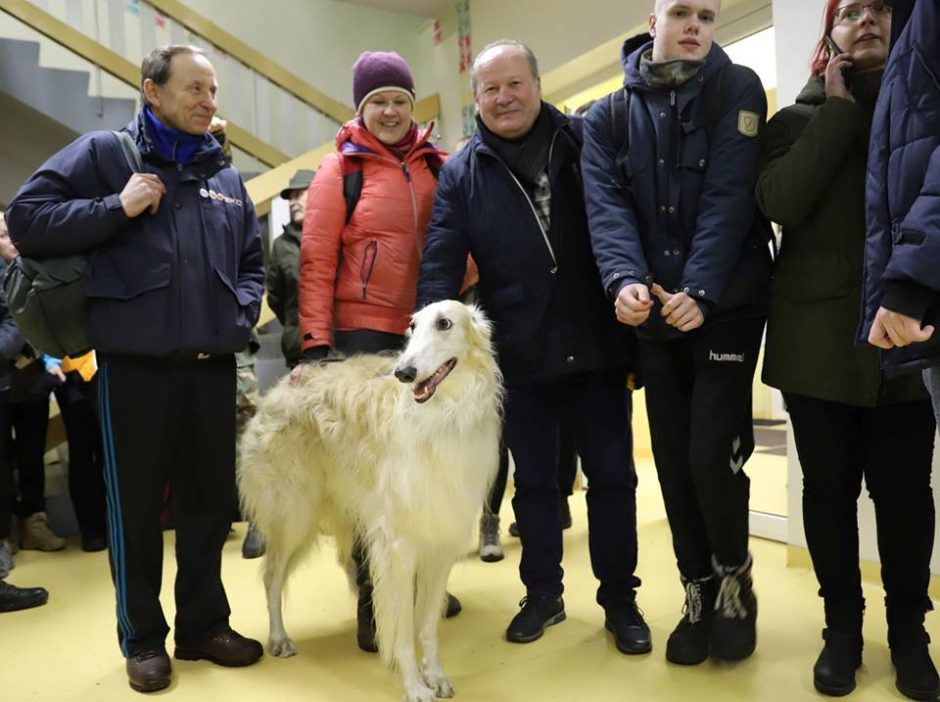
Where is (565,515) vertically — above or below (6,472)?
below

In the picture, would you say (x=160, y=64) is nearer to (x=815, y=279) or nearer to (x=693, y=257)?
(x=693, y=257)

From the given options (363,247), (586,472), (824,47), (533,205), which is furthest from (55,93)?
(824,47)

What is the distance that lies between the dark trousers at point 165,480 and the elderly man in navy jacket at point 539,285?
2.57 feet

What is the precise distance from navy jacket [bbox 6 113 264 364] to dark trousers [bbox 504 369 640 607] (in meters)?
0.96

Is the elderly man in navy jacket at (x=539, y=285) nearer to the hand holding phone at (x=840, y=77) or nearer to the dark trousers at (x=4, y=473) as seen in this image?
the hand holding phone at (x=840, y=77)

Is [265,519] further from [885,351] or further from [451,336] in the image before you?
[885,351]

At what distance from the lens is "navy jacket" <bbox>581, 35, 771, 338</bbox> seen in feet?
6.75

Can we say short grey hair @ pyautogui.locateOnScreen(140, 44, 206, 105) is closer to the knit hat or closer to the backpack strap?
the backpack strap

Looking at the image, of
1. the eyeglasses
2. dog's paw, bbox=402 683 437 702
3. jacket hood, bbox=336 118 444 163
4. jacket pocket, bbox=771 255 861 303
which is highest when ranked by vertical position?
the eyeglasses

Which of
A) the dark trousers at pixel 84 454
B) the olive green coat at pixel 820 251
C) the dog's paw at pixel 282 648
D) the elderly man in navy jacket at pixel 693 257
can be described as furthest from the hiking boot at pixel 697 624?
the dark trousers at pixel 84 454

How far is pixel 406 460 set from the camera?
2.19 m

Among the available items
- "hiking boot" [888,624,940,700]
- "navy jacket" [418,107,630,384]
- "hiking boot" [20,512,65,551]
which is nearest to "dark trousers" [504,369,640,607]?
"navy jacket" [418,107,630,384]

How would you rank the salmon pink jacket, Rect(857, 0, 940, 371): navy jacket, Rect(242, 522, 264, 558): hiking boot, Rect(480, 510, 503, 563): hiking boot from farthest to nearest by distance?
Rect(242, 522, 264, 558): hiking boot, Rect(480, 510, 503, 563): hiking boot, the salmon pink jacket, Rect(857, 0, 940, 371): navy jacket

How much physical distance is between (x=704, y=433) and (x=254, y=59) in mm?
5671
